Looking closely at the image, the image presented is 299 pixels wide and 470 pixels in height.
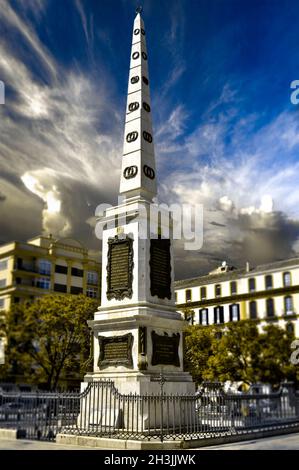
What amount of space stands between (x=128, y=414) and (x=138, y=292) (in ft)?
13.1

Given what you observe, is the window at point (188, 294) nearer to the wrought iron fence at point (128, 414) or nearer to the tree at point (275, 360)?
the tree at point (275, 360)

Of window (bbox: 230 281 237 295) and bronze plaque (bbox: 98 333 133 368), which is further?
window (bbox: 230 281 237 295)

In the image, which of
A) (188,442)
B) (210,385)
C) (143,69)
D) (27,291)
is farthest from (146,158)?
(27,291)

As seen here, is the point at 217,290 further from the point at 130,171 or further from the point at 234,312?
the point at 130,171

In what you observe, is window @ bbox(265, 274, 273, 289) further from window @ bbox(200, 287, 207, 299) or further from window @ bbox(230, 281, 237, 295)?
window @ bbox(200, 287, 207, 299)

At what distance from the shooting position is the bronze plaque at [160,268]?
16.9 meters

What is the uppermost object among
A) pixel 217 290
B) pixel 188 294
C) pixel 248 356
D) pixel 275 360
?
pixel 217 290

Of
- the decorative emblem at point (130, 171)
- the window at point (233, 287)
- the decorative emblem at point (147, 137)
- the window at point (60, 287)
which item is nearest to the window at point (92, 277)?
the window at point (60, 287)

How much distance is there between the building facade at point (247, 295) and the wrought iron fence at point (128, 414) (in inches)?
1556

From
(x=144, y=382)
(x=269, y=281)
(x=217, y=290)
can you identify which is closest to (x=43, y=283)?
(x=217, y=290)

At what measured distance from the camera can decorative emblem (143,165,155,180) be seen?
60.6 feet

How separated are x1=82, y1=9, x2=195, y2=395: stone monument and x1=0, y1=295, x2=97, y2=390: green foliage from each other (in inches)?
627

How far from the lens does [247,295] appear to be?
197 ft

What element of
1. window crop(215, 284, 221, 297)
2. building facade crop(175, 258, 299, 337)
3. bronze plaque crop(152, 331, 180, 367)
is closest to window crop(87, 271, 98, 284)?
building facade crop(175, 258, 299, 337)
